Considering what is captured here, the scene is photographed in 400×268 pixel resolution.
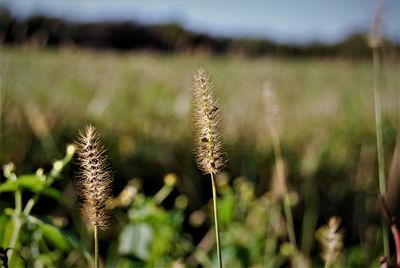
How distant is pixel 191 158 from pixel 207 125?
160 centimetres

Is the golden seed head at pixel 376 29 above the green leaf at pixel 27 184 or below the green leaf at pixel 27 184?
above

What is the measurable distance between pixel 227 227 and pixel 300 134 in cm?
140

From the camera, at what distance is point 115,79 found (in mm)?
3072

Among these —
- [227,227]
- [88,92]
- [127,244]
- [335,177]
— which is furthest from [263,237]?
[88,92]

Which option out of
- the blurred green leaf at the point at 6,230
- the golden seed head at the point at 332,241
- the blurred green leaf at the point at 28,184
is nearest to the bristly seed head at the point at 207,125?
the golden seed head at the point at 332,241

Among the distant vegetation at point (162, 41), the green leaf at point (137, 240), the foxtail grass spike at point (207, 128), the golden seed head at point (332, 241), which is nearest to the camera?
the foxtail grass spike at point (207, 128)

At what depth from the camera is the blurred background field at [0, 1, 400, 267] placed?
1.35 m

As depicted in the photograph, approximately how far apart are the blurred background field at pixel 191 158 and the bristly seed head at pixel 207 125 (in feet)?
1.67

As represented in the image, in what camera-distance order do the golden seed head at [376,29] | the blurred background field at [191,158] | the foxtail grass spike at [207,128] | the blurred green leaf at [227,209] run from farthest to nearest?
1. the blurred background field at [191,158]
2. the blurred green leaf at [227,209]
3. the golden seed head at [376,29]
4. the foxtail grass spike at [207,128]

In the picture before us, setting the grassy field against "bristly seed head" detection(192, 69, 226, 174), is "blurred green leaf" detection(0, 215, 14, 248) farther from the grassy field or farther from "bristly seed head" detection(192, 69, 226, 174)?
the grassy field

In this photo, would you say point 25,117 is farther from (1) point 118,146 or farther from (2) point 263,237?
(2) point 263,237

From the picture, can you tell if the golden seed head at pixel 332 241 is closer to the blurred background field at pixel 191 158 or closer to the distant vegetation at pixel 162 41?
the blurred background field at pixel 191 158

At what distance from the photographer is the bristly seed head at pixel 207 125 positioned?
426 millimetres

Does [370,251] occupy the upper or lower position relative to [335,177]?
lower
